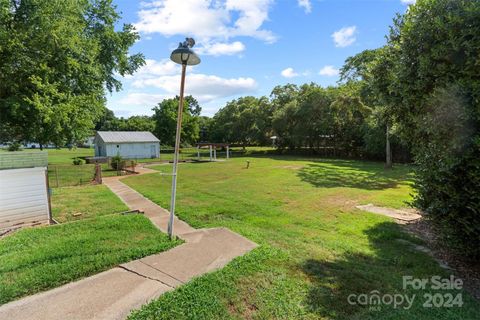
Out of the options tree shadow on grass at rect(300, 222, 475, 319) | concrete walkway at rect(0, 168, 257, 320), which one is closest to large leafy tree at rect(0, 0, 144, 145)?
concrete walkway at rect(0, 168, 257, 320)

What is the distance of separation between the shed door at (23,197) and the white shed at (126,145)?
2365cm

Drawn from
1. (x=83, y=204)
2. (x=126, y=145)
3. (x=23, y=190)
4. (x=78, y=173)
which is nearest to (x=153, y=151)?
(x=126, y=145)

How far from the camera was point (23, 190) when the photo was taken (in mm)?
5844

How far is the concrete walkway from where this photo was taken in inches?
101

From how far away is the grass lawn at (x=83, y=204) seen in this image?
6.84 metres

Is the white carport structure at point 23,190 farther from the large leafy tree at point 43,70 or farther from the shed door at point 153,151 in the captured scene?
the shed door at point 153,151

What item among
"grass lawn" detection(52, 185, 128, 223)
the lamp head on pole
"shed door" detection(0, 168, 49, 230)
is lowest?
"grass lawn" detection(52, 185, 128, 223)

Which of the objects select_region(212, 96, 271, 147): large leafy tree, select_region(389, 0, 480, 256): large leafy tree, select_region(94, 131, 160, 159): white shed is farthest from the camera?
select_region(212, 96, 271, 147): large leafy tree

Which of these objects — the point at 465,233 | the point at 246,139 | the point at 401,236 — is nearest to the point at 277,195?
the point at 401,236

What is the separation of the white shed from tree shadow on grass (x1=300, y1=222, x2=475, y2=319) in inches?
1108

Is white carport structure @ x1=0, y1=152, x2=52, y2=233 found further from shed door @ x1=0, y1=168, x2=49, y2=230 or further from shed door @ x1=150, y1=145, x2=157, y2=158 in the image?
shed door @ x1=150, y1=145, x2=157, y2=158

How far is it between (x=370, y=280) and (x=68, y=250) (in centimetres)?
421

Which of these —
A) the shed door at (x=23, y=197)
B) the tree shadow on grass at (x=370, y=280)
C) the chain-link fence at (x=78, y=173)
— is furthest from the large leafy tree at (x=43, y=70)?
the tree shadow on grass at (x=370, y=280)

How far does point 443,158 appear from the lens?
134 inches
